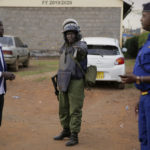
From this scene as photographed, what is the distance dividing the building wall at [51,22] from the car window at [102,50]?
511 inches

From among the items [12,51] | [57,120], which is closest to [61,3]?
[12,51]

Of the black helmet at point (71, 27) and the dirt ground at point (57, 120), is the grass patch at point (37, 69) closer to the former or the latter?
the dirt ground at point (57, 120)

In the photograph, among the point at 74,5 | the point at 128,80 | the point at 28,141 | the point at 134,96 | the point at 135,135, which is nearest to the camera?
the point at 128,80

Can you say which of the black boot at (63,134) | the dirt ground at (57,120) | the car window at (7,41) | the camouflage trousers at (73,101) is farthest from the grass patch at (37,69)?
the camouflage trousers at (73,101)

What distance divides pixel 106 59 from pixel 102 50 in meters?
0.37

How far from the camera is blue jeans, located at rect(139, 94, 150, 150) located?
294 cm

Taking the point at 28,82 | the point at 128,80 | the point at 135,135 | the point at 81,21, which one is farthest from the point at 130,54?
the point at 128,80

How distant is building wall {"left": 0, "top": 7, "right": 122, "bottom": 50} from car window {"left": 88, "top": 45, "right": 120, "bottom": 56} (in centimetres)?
1299

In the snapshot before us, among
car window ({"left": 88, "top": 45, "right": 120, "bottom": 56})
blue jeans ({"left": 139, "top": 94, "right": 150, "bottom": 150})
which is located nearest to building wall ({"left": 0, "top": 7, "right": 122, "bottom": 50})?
car window ({"left": 88, "top": 45, "right": 120, "bottom": 56})

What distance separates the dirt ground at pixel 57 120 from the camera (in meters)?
4.81

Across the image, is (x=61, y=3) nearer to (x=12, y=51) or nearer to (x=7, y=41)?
(x=7, y=41)

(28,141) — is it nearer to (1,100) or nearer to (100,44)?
(1,100)

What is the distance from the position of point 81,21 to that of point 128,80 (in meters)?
A: 20.2

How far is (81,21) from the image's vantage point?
22609 mm
